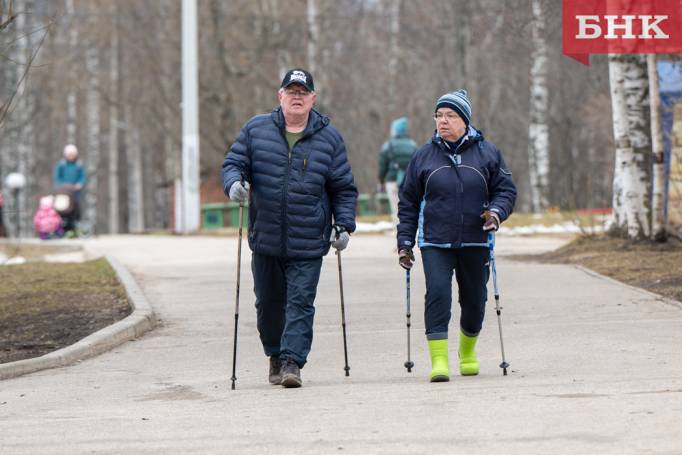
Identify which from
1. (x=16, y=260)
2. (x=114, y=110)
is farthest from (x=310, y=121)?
(x=114, y=110)

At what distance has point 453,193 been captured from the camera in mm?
10797

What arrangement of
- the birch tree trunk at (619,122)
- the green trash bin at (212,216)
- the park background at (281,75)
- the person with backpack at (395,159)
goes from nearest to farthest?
the birch tree trunk at (619,122), the person with backpack at (395,159), the green trash bin at (212,216), the park background at (281,75)

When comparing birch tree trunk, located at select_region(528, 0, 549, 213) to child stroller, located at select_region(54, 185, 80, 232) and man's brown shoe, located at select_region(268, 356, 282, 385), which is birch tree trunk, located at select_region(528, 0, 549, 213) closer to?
child stroller, located at select_region(54, 185, 80, 232)

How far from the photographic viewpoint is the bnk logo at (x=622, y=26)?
18.5m

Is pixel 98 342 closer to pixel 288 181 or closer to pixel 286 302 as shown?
pixel 286 302

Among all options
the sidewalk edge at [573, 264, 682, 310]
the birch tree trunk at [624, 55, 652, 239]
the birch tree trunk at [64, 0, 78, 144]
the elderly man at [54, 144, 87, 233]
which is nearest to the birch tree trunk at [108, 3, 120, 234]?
the birch tree trunk at [64, 0, 78, 144]

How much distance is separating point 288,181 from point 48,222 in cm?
2389

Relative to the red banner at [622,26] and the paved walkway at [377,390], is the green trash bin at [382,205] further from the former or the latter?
the paved walkway at [377,390]

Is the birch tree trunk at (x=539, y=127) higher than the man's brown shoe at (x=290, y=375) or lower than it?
higher

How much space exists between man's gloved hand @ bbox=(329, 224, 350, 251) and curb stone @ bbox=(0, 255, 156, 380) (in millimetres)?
2478

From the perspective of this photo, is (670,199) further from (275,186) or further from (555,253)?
(275,186)

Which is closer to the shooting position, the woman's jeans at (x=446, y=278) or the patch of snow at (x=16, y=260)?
the woman's jeans at (x=446, y=278)

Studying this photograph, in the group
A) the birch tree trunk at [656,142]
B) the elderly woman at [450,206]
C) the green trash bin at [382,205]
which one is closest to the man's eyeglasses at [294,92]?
the elderly woman at [450,206]

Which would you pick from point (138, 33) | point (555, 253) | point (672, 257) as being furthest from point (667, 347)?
point (138, 33)
